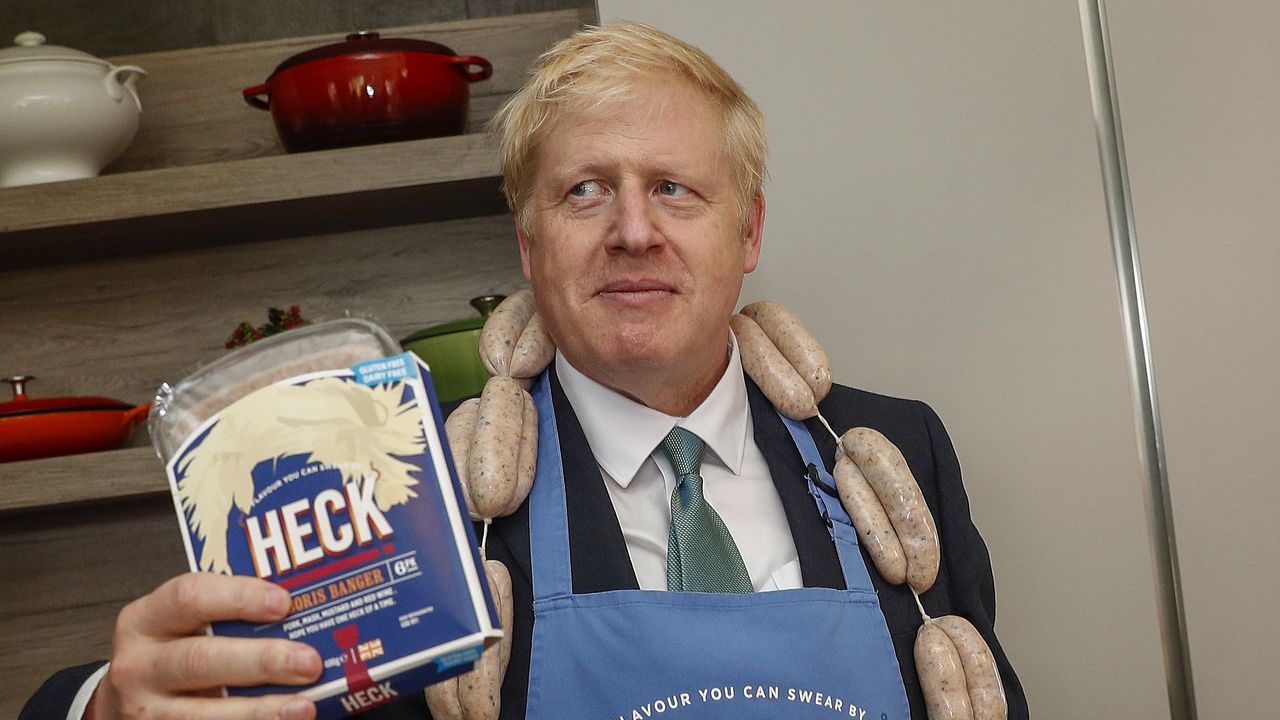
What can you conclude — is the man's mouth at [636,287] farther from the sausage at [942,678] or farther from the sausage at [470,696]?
the sausage at [942,678]

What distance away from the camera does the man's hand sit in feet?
2.33

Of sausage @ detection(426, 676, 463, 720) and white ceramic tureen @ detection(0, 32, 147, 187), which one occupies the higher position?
white ceramic tureen @ detection(0, 32, 147, 187)

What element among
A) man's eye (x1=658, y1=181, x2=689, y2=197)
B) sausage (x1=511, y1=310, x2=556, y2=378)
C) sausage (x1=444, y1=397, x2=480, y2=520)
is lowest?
sausage (x1=444, y1=397, x2=480, y2=520)

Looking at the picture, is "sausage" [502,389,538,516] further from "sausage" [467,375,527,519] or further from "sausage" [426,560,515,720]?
"sausage" [426,560,515,720]

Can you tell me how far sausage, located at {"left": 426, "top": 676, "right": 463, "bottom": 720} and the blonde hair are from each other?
22.0 inches

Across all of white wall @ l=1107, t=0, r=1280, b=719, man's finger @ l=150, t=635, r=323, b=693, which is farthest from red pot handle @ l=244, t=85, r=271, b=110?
white wall @ l=1107, t=0, r=1280, b=719

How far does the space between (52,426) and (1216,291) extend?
1.67 metres

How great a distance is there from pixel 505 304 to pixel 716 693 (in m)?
0.56

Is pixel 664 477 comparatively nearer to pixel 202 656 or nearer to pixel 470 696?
pixel 470 696

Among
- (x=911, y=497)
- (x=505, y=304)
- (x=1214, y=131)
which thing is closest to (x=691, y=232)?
(x=505, y=304)

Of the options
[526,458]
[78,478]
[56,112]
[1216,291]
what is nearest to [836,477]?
[526,458]

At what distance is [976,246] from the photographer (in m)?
1.66

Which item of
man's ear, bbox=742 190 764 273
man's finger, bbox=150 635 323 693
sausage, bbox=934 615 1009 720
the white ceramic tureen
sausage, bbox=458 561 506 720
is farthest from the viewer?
the white ceramic tureen

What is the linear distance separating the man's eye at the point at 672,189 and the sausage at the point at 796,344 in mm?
231
